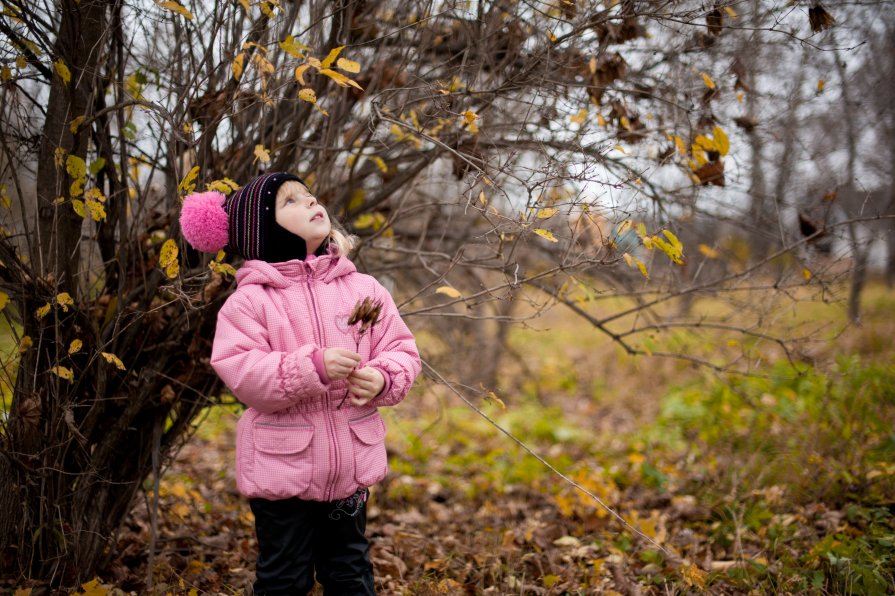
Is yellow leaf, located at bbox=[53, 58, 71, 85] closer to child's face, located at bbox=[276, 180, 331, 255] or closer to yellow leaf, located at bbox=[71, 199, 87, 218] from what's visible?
yellow leaf, located at bbox=[71, 199, 87, 218]

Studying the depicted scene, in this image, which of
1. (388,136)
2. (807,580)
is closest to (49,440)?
(388,136)

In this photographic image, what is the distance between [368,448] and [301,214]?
2.62 ft

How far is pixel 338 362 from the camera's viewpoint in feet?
6.39

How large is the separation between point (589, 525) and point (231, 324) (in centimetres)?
239

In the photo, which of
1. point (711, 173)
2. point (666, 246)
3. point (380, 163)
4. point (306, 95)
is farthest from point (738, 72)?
point (306, 95)

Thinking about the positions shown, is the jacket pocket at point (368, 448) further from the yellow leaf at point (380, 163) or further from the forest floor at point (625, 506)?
the yellow leaf at point (380, 163)

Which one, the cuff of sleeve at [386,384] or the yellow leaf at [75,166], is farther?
the yellow leaf at [75,166]

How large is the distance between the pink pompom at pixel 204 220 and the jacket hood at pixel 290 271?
0.44 ft

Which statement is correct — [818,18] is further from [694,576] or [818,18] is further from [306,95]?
[694,576]

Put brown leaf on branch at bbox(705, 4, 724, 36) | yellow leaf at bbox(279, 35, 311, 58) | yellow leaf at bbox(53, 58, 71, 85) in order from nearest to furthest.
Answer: yellow leaf at bbox(279, 35, 311, 58) < yellow leaf at bbox(53, 58, 71, 85) < brown leaf on branch at bbox(705, 4, 724, 36)

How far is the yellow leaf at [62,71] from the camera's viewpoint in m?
2.17

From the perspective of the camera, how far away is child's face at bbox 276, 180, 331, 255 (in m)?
2.14

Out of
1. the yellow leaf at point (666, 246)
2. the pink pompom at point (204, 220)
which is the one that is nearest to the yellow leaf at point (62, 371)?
the pink pompom at point (204, 220)

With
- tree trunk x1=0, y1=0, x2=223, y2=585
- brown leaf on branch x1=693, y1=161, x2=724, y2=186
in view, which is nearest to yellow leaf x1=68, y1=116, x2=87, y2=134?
tree trunk x1=0, y1=0, x2=223, y2=585
